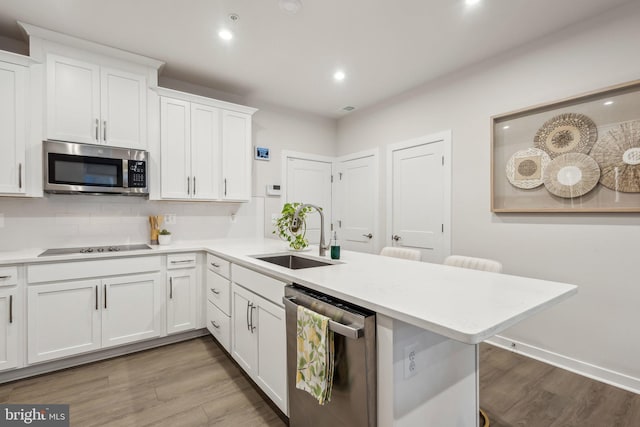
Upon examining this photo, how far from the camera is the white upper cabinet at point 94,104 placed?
2.45 meters

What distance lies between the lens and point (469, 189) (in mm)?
3020

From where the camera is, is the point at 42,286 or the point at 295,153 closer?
the point at 42,286

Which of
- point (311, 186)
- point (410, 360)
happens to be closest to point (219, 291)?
point (410, 360)

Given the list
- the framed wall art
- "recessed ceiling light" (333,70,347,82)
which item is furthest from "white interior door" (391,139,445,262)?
"recessed ceiling light" (333,70,347,82)

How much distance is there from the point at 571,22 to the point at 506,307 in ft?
8.51

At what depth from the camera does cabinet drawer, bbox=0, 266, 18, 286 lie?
2.09 metres

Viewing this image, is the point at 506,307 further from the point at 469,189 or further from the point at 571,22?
the point at 571,22

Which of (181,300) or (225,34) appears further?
(181,300)

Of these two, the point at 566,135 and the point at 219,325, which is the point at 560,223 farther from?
the point at 219,325

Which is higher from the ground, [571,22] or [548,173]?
[571,22]

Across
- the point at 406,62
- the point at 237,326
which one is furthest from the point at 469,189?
the point at 237,326

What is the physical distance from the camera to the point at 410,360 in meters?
1.08

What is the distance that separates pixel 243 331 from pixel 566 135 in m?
2.90

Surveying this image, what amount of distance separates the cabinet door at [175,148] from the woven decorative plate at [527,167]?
3111mm
